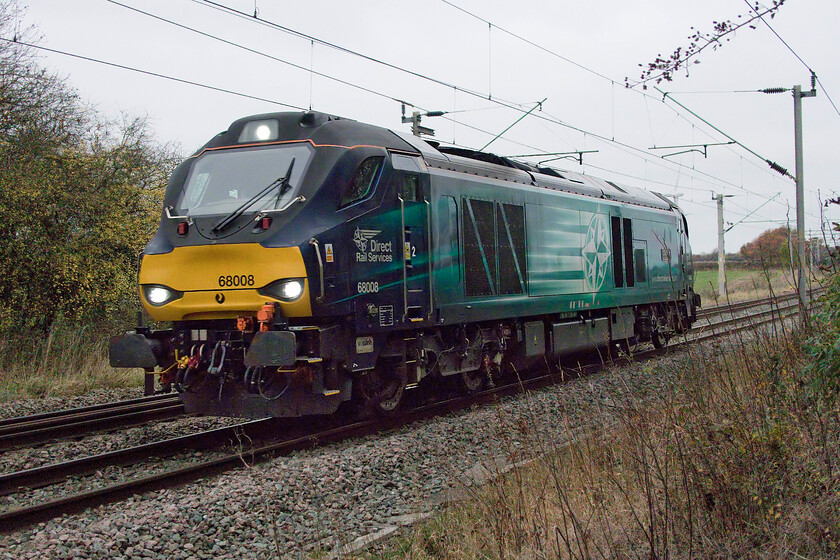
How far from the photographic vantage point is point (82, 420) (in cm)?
1002

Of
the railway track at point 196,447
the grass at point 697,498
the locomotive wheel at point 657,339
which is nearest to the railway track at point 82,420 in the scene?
the railway track at point 196,447

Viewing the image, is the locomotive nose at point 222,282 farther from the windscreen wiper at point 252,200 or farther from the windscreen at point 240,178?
the windscreen at point 240,178

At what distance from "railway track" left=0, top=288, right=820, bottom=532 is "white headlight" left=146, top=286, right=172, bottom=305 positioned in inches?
60.9

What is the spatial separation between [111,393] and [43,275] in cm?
397

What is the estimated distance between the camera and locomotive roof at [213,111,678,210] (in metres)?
8.93

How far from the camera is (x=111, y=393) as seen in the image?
12469 mm

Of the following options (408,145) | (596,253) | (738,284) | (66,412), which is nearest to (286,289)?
(408,145)

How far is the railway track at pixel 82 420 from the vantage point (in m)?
8.70

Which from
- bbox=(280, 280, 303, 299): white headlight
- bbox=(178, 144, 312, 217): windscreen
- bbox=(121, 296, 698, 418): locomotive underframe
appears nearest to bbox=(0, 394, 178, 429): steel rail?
bbox=(121, 296, 698, 418): locomotive underframe

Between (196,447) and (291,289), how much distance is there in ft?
6.74

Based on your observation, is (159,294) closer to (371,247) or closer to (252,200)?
(252,200)

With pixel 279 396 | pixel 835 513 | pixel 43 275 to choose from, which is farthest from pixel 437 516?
pixel 43 275

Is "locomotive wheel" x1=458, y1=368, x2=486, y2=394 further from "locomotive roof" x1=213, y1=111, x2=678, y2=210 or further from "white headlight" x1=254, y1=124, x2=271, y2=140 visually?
"white headlight" x1=254, y1=124, x2=271, y2=140

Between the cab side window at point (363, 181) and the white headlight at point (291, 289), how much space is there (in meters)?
1.12
